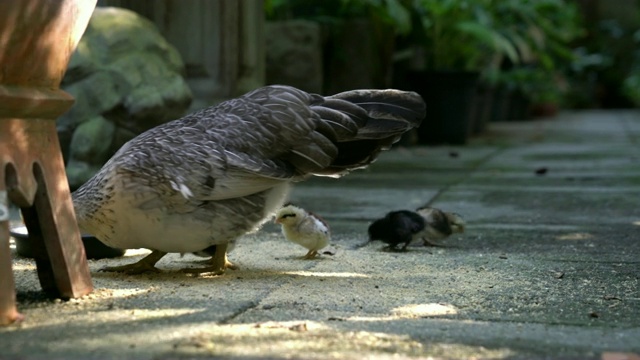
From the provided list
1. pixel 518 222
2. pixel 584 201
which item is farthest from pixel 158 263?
pixel 584 201

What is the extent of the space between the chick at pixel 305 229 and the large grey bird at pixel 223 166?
43 cm

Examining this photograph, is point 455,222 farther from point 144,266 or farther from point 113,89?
point 113,89

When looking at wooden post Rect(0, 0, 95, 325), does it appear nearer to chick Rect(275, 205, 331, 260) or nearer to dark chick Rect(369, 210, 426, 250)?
chick Rect(275, 205, 331, 260)

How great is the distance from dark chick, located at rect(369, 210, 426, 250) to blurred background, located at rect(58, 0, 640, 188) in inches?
96.2

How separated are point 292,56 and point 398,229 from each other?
574 centimetres

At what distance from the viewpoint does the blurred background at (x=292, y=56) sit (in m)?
6.61

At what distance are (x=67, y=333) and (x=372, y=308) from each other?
1025 millimetres

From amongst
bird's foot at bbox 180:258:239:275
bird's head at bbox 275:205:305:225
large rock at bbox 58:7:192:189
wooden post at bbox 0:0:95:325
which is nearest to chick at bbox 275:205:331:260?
bird's head at bbox 275:205:305:225

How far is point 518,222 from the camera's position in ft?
18.3

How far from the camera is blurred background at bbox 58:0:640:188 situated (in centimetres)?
661

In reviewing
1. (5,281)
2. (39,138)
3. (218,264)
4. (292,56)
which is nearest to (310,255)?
(218,264)

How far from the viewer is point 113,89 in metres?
6.64

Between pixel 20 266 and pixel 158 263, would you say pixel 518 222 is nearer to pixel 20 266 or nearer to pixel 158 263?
pixel 158 263

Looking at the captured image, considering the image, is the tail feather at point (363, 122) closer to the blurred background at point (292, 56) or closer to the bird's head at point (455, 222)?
the bird's head at point (455, 222)
